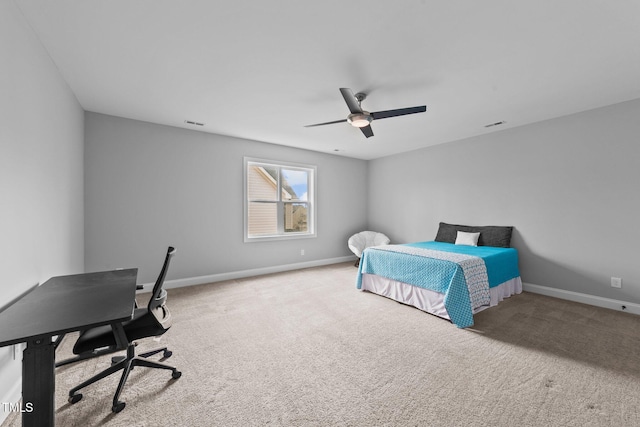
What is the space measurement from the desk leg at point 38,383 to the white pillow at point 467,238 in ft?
16.1

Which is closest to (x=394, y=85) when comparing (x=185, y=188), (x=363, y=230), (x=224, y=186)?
(x=224, y=186)

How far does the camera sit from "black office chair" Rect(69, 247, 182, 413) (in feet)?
5.11

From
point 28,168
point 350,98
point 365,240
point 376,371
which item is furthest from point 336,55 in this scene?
point 365,240

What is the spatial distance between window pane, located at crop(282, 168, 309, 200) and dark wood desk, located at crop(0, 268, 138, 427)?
12.9 ft

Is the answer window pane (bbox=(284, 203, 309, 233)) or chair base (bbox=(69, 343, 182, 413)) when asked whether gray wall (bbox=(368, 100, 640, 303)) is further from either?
chair base (bbox=(69, 343, 182, 413))

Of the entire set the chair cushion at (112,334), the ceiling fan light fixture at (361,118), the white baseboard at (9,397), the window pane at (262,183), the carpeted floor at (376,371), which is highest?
the ceiling fan light fixture at (361,118)

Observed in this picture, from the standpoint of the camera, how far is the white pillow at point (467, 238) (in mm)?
4305

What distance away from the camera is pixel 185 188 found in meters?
4.20

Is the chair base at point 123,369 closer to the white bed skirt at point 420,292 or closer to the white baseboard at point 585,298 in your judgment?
the white bed skirt at point 420,292

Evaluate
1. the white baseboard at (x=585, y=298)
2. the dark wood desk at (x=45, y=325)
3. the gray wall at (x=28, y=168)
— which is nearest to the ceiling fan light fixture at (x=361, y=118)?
Answer: the dark wood desk at (x=45, y=325)

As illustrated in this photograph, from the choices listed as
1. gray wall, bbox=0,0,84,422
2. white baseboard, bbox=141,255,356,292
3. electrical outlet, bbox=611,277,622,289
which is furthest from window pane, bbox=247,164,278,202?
electrical outlet, bbox=611,277,622,289

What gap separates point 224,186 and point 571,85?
16.0 ft

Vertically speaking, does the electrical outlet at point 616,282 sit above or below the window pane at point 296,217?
below

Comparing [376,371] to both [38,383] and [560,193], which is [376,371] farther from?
[560,193]
